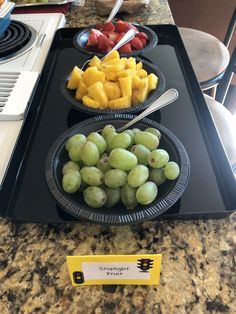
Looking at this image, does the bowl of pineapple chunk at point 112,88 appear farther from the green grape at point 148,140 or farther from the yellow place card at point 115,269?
the yellow place card at point 115,269

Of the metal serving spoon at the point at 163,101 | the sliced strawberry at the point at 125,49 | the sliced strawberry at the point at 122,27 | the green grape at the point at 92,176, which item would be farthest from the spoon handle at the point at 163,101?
the sliced strawberry at the point at 122,27

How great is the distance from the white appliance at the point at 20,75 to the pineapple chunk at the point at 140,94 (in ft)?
0.85

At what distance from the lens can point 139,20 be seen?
1223 mm

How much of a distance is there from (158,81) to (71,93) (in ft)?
0.75

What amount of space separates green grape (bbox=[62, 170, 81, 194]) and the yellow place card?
12cm

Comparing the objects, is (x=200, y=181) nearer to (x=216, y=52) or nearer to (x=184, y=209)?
(x=184, y=209)

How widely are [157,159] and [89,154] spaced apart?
113 millimetres

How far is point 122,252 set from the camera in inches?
19.9

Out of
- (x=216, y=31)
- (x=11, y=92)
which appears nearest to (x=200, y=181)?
(x=11, y=92)

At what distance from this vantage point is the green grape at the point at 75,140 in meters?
0.57

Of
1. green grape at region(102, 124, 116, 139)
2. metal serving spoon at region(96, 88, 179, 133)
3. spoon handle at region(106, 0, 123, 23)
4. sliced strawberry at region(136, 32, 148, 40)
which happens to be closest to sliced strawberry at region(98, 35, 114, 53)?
sliced strawberry at region(136, 32, 148, 40)

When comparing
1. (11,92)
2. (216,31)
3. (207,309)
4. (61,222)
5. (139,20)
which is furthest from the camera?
(216,31)

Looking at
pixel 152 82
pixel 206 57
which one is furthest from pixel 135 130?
pixel 206 57

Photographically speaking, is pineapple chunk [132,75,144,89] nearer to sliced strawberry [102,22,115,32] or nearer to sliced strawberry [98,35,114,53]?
sliced strawberry [98,35,114,53]
